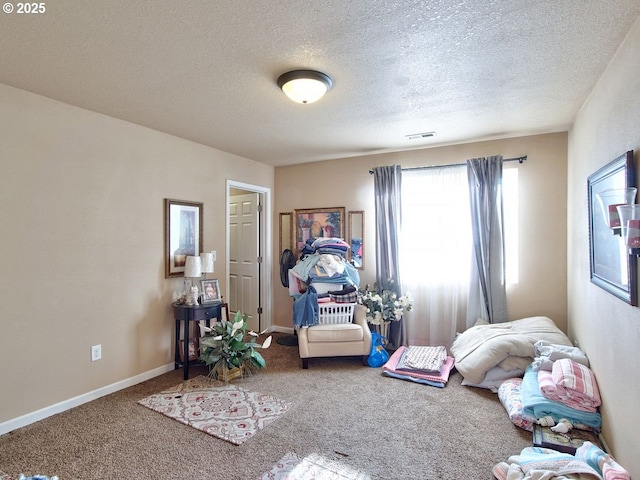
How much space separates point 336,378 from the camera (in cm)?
334

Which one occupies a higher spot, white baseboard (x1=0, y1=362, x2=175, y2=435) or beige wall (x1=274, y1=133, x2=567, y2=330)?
beige wall (x1=274, y1=133, x2=567, y2=330)

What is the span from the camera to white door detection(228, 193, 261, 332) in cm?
495

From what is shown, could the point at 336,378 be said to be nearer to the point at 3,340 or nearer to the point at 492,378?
the point at 492,378

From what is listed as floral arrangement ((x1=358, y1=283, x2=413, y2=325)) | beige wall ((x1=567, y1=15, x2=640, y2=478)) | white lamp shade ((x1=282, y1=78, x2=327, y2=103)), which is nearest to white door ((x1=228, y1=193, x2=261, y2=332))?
floral arrangement ((x1=358, y1=283, x2=413, y2=325))

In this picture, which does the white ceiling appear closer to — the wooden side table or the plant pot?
the wooden side table

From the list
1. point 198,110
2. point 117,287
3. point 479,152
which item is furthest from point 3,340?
point 479,152

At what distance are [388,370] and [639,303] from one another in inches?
87.8

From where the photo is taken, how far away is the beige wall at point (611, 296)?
66.4 inches

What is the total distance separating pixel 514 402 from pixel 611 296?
41.4 inches

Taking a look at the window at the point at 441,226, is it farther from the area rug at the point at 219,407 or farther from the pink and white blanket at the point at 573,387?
the area rug at the point at 219,407

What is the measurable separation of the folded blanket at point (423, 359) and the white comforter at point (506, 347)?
8.6 inches

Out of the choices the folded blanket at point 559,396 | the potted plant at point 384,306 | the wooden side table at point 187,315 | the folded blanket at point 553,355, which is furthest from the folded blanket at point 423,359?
the wooden side table at point 187,315

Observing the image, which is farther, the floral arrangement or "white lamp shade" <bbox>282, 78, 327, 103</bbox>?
the floral arrangement

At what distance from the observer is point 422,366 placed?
133 inches
